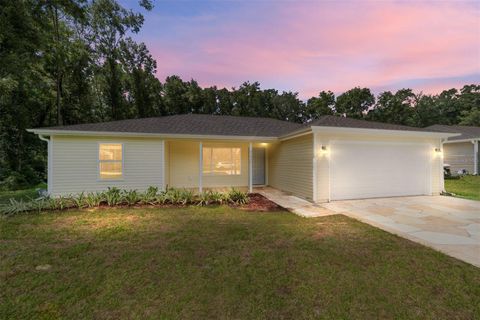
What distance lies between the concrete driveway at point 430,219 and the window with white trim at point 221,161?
519cm

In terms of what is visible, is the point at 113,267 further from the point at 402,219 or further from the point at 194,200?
the point at 402,219

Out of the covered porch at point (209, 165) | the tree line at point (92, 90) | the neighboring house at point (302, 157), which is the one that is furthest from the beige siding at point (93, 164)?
the tree line at point (92, 90)

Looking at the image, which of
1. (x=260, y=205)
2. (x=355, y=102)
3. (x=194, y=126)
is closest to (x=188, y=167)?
(x=194, y=126)

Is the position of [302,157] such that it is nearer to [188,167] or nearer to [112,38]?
[188,167]

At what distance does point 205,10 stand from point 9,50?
7903 millimetres

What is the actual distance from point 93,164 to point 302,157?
298 inches

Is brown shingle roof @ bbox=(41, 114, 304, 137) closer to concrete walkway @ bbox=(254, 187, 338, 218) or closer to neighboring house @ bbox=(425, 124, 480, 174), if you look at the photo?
concrete walkway @ bbox=(254, 187, 338, 218)

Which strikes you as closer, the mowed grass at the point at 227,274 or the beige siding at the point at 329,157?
the mowed grass at the point at 227,274

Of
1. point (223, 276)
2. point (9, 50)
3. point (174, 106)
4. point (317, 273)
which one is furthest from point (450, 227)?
point (174, 106)

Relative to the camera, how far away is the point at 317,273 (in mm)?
3029

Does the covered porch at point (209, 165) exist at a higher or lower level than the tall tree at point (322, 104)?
lower

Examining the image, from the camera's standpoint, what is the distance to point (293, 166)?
9023 millimetres

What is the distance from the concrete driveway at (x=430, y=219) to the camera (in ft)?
12.9

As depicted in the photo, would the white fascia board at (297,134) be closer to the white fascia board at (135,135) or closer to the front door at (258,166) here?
the white fascia board at (135,135)
